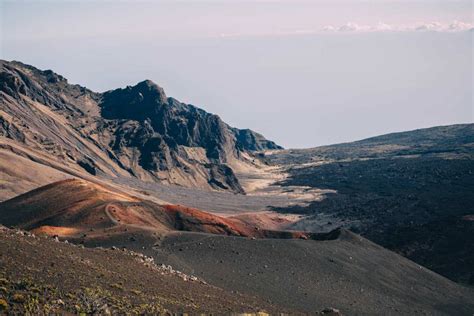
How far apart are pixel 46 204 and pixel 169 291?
36.1m

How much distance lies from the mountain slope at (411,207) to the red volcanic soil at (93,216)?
16.9 metres

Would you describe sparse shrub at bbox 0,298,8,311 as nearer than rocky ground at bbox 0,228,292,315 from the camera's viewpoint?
Yes

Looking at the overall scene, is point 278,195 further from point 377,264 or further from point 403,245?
point 377,264

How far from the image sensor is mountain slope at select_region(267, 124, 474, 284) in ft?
246

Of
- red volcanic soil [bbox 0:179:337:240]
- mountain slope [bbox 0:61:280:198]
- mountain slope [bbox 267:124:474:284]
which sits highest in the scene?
mountain slope [bbox 0:61:280:198]

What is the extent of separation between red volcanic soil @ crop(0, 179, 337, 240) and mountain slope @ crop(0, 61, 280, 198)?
1944 inches

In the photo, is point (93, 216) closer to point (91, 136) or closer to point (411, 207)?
point (411, 207)

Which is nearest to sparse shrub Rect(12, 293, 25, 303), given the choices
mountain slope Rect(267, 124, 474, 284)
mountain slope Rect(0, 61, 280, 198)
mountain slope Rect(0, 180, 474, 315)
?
mountain slope Rect(0, 180, 474, 315)

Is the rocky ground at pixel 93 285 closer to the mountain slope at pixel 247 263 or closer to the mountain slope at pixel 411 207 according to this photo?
the mountain slope at pixel 247 263

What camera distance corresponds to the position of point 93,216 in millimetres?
55812

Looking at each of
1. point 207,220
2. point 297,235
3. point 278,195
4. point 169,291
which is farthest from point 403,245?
point 278,195

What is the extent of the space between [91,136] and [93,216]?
10402 cm

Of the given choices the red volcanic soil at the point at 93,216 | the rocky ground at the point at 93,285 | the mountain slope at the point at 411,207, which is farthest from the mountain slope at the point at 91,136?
the rocky ground at the point at 93,285

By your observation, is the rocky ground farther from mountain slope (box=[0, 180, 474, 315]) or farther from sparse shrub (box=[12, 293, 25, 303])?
mountain slope (box=[0, 180, 474, 315])
